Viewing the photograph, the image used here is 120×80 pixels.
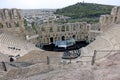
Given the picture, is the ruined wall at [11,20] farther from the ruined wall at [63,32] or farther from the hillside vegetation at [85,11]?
the hillside vegetation at [85,11]

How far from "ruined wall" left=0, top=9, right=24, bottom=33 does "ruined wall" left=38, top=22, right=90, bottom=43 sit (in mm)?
8811

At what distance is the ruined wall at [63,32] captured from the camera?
129ft

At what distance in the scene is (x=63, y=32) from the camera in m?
40.3

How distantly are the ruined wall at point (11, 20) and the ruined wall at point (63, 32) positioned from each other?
28.9 ft

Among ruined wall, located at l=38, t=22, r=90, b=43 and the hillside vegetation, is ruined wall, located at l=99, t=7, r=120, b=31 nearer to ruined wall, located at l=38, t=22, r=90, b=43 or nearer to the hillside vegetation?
ruined wall, located at l=38, t=22, r=90, b=43

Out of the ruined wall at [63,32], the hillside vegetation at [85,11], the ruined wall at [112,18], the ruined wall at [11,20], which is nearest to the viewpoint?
the ruined wall at [11,20]

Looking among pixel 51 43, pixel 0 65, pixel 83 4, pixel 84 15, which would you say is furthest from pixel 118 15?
pixel 83 4

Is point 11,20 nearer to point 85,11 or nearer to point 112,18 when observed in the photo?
point 112,18

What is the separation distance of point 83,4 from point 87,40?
177 feet

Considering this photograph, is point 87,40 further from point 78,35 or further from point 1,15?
point 1,15

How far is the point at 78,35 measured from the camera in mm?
41156

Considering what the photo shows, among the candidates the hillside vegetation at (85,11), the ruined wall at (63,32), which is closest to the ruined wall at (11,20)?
the ruined wall at (63,32)

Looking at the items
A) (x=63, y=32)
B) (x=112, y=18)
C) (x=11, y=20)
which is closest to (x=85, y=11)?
(x=63, y=32)

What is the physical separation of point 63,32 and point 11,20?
14533 millimetres
